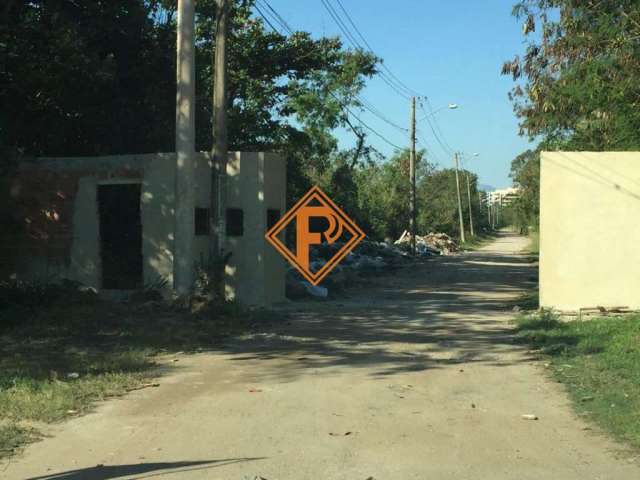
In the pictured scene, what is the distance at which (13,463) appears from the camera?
18.8 ft

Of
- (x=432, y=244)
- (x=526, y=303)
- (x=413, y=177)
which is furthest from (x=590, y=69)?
(x=432, y=244)

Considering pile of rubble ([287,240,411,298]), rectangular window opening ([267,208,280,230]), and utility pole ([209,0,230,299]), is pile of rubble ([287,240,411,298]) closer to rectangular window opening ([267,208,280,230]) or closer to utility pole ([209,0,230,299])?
rectangular window opening ([267,208,280,230])

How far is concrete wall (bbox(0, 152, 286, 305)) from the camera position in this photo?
15.6m

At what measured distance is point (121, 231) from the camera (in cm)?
1828

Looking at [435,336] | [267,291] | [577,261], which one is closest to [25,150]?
[267,291]

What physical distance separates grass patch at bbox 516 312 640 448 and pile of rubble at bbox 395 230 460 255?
28996 mm

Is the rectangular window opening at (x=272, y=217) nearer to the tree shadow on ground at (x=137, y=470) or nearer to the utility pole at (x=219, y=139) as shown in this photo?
the utility pole at (x=219, y=139)

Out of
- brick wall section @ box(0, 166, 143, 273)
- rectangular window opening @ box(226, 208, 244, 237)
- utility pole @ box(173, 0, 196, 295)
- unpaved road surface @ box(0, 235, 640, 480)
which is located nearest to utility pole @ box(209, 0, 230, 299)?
utility pole @ box(173, 0, 196, 295)

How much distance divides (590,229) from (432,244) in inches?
1414

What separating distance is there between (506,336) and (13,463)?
8.40 meters

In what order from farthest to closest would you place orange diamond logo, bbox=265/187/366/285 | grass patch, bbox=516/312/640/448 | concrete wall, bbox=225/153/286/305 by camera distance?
1. orange diamond logo, bbox=265/187/366/285
2. concrete wall, bbox=225/153/286/305
3. grass patch, bbox=516/312/640/448

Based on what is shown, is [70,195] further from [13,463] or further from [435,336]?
[13,463]

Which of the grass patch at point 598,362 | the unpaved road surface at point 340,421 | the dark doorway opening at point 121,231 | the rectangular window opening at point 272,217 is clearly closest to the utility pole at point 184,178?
the rectangular window opening at point 272,217

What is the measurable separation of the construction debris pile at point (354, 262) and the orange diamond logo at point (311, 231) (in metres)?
0.27
